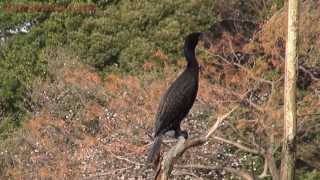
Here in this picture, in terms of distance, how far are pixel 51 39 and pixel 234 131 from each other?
5.41 metres

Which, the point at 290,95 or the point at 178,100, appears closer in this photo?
the point at 178,100

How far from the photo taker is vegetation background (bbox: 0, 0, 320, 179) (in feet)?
35.8

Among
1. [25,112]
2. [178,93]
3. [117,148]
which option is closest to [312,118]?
[117,148]

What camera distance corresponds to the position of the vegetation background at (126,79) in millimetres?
10898

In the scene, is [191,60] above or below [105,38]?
above

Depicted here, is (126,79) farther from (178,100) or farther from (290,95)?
(178,100)

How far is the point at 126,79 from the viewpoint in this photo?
12.4 metres

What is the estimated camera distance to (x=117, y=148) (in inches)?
431

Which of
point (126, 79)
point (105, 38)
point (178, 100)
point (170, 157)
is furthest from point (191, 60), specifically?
point (105, 38)

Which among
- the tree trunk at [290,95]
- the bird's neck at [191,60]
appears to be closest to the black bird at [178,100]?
the bird's neck at [191,60]

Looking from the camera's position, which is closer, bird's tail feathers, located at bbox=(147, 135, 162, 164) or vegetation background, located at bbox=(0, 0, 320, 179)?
bird's tail feathers, located at bbox=(147, 135, 162, 164)

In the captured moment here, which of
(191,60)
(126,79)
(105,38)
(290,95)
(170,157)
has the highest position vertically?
(191,60)

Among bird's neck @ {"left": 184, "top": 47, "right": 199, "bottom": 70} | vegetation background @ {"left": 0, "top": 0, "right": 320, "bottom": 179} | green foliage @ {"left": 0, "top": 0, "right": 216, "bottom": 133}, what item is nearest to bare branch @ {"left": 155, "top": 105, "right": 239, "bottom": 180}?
bird's neck @ {"left": 184, "top": 47, "right": 199, "bottom": 70}

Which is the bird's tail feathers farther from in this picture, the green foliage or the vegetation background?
the green foliage
